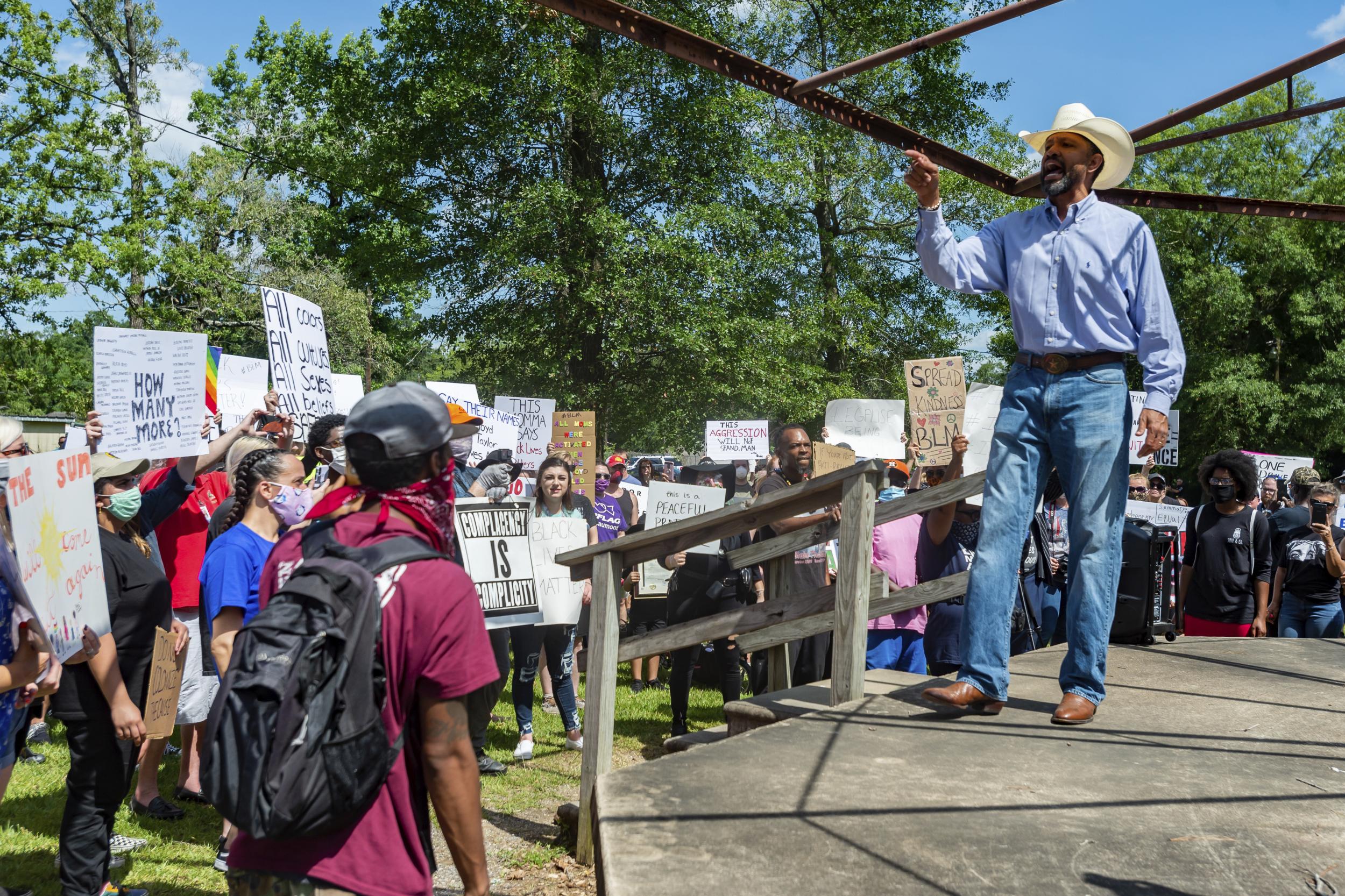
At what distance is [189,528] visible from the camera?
24.0 feet

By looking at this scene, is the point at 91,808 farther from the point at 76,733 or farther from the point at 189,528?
the point at 189,528

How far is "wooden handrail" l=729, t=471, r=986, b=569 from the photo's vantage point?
5.78 meters

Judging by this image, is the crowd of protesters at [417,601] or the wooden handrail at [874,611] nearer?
the crowd of protesters at [417,601]

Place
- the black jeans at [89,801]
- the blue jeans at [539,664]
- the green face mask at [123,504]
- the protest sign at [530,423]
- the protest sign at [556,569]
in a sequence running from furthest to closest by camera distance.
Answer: the protest sign at [530,423] < the protest sign at [556,569] < the blue jeans at [539,664] < the green face mask at [123,504] < the black jeans at [89,801]

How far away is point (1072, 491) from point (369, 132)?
23.0 meters

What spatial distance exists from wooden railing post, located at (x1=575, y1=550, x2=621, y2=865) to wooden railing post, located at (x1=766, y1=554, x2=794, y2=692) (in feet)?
5.10

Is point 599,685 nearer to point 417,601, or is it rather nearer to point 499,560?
point 499,560

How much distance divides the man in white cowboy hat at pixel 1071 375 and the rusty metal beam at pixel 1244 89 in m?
0.49

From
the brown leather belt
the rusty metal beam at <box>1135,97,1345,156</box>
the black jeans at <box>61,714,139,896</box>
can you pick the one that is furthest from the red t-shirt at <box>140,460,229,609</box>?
the rusty metal beam at <box>1135,97,1345,156</box>

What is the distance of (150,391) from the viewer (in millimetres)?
6668

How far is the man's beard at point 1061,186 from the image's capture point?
162 inches

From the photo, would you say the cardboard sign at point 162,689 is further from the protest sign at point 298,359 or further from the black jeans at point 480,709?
the black jeans at point 480,709

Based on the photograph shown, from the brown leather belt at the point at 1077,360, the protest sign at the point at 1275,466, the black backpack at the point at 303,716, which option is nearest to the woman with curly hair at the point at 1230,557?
the brown leather belt at the point at 1077,360

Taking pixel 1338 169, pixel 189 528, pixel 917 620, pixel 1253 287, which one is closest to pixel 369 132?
pixel 189 528
